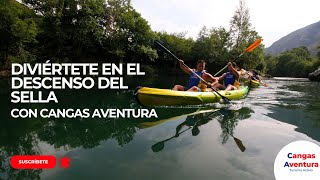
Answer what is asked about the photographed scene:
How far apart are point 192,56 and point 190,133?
44.0 meters

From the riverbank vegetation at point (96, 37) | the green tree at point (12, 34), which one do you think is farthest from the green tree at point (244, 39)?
the green tree at point (12, 34)

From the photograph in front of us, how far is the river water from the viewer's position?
399 cm

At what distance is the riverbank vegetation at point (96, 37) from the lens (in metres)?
23.9

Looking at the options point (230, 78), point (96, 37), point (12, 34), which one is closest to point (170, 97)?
point (230, 78)

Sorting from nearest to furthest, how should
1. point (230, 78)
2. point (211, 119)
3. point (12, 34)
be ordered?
1. point (211, 119)
2. point (230, 78)
3. point (12, 34)

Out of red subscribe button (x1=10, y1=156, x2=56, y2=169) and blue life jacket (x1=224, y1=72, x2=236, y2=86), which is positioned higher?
blue life jacket (x1=224, y1=72, x2=236, y2=86)

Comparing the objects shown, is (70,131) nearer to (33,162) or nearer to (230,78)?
(33,162)

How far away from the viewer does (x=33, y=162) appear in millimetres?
4156

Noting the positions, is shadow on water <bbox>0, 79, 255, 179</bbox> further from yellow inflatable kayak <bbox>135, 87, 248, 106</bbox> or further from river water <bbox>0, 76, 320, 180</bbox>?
yellow inflatable kayak <bbox>135, 87, 248, 106</bbox>

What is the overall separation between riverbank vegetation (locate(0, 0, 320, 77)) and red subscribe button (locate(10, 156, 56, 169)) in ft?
70.1

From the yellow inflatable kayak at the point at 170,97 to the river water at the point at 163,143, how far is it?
1.18 ft

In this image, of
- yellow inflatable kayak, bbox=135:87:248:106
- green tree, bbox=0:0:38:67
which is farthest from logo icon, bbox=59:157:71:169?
green tree, bbox=0:0:38:67

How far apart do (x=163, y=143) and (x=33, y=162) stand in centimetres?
237

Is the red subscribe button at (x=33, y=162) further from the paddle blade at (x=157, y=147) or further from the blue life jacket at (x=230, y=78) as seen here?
the blue life jacket at (x=230, y=78)
